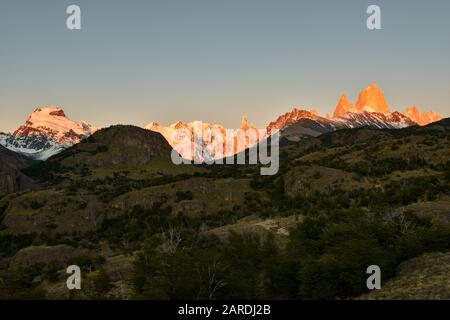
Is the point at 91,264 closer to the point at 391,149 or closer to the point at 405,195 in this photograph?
the point at 405,195

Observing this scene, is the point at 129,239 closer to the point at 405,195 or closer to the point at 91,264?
the point at 91,264

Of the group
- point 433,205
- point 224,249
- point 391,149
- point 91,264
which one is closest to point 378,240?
point 224,249

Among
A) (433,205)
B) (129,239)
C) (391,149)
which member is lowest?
(129,239)

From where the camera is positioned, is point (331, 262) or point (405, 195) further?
point (405, 195)

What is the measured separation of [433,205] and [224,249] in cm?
4340

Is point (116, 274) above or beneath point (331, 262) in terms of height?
beneath

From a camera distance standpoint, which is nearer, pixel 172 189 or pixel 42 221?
pixel 42 221

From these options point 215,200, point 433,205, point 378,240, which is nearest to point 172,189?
point 215,200

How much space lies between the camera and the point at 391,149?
648ft

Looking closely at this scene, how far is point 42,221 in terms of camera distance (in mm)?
163125

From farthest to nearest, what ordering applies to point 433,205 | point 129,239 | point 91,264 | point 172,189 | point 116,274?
point 172,189
point 129,239
point 433,205
point 91,264
point 116,274
